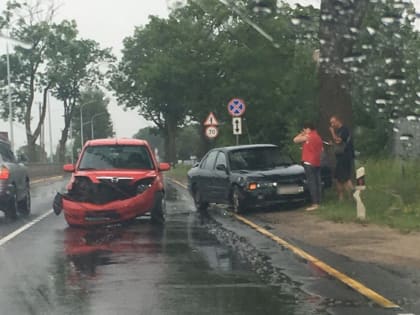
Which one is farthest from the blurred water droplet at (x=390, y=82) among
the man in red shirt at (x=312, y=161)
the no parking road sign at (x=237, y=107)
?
the man in red shirt at (x=312, y=161)

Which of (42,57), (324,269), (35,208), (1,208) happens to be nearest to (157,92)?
(42,57)

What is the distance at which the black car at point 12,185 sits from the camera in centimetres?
1608

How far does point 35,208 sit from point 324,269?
12.2m

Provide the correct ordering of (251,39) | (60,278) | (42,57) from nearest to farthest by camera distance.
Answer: (60,278) → (251,39) → (42,57)

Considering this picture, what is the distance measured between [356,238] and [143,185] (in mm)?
4350

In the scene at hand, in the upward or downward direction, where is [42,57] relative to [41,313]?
upward

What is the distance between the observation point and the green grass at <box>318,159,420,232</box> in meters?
13.1

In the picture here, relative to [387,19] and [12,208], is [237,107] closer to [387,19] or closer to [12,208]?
[387,19]

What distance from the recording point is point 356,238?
11.4 meters

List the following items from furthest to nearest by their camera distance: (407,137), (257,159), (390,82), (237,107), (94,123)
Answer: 1. (94,123)
2. (237,107)
3. (390,82)
4. (407,137)
5. (257,159)

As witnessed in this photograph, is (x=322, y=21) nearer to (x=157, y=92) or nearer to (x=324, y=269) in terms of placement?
(x=324, y=269)

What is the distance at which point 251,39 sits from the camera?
3391 cm

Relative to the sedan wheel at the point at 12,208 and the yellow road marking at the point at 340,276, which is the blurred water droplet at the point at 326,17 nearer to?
the yellow road marking at the point at 340,276

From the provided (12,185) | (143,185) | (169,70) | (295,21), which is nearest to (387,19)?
(295,21)
